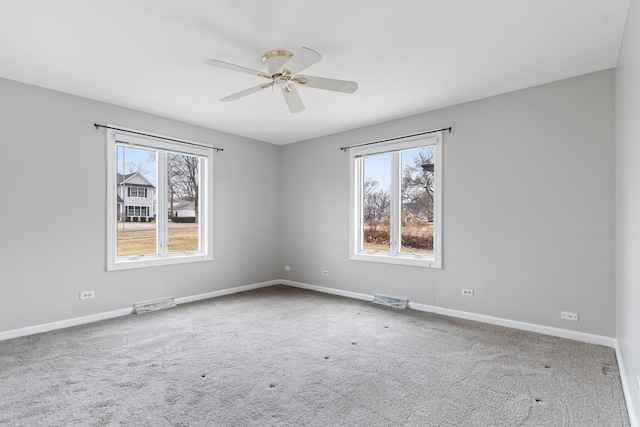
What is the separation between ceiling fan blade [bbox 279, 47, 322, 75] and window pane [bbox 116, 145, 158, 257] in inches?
113

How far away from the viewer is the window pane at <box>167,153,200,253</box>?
491 centimetres

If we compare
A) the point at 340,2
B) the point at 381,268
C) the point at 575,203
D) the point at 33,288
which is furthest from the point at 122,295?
the point at 575,203

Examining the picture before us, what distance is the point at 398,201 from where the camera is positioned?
16.1 feet

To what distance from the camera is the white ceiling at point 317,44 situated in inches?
90.8

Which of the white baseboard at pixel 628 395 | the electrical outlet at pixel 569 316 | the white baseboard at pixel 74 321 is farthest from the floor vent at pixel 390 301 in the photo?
the white baseboard at pixel 74 321


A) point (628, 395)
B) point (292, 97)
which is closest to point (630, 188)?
point (628, 395)

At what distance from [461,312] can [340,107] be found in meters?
3.02

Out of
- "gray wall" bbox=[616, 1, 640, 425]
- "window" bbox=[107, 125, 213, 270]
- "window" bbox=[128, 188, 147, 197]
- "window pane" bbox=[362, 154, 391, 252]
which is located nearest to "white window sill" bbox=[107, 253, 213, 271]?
"window" bbox=[107, 125, 213, 270]

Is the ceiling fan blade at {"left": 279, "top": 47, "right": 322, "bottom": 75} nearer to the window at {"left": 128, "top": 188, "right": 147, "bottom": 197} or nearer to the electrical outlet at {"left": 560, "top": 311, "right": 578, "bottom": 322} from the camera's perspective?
the window at {"left": 128, "top": 188, "right": 147, "bottom": 197}

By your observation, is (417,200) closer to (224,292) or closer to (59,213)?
(224,292)

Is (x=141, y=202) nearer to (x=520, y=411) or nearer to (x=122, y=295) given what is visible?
(x=122, y=295)

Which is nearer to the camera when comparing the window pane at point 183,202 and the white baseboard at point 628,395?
the white baseboard at point 628,395

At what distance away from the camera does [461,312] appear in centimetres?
415

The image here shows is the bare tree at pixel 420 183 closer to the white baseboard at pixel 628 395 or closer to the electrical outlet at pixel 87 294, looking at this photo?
the white baseboard at pixel 628 395
